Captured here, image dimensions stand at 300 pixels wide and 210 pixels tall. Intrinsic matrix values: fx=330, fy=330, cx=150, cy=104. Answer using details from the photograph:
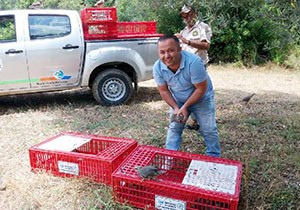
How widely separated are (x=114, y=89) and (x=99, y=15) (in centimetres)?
123

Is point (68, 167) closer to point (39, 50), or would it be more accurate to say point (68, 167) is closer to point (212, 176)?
point (212, 176)

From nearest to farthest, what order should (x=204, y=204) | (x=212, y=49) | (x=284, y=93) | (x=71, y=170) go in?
1. (x=204, y=204)
2. (x=71, y=170)
3. (x=284, y=93)
4. (x=212, y=49)

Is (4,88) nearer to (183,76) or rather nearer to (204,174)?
(183,76)

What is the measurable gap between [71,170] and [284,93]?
195 inches

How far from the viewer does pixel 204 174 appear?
8.36 feet

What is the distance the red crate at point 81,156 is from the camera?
2859 millimetres

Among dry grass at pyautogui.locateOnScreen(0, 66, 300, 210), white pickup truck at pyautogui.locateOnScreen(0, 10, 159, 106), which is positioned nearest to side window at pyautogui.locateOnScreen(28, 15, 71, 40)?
white pickup truck at pyautogui.locateOnScreen(0, 10, 159, 106)

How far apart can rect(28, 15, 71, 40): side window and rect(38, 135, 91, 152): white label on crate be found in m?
2.31

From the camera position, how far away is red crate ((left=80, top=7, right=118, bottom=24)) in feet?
17.4

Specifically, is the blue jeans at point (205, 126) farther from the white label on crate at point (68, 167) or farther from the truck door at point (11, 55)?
the truck door at point (11, 55)

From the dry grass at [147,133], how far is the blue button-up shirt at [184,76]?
0.92 metres

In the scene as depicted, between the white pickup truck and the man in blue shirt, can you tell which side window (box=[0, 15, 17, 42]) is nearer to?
the white pickup truck

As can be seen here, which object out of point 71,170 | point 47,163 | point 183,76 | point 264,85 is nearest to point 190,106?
point 183,76

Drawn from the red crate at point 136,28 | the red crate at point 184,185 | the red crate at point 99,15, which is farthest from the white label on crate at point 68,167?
the red crate at point 136,28
